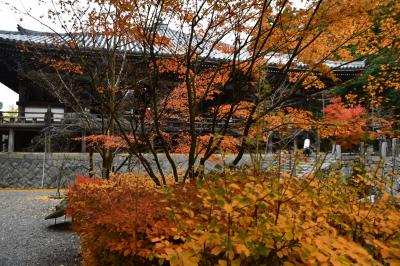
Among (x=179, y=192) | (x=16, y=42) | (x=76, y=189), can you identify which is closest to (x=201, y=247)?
(x=179, y=192)

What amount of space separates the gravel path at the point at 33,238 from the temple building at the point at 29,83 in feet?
18.5

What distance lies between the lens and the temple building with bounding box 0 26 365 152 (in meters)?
14.8

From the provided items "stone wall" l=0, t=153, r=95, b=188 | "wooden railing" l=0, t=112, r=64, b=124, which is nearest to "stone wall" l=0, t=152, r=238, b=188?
"stone wall" l=0, t=153, r=95, b=188

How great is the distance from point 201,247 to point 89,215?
252 centimetres

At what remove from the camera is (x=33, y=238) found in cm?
775

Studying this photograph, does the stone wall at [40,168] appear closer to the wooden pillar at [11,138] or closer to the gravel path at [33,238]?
the wooden pillar at [11,138]

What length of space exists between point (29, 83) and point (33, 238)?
1161 centimetres

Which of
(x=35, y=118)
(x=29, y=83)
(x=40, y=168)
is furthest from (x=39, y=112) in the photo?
(x=40, y=168)

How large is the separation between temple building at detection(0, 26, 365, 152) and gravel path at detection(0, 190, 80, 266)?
5.65 metres

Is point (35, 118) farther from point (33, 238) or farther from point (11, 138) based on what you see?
point (33, 238)

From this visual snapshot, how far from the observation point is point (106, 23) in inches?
316

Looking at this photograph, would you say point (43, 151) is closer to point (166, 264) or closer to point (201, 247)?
point (166, 264)

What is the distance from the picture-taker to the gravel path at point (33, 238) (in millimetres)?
6332

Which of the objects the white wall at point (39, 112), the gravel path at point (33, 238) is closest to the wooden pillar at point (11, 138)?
the white wall at point (39, 112)
